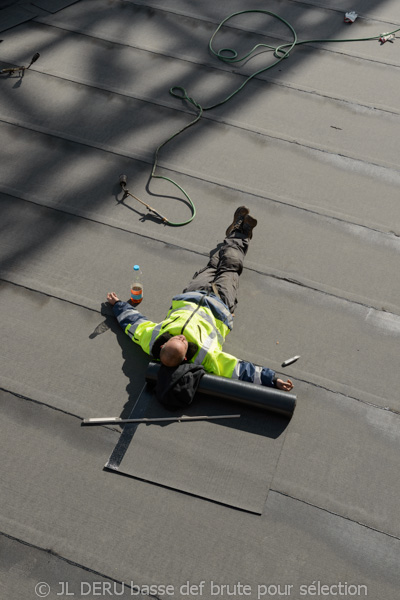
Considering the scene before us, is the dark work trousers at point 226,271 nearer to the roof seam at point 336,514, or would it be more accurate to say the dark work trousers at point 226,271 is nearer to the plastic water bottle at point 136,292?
the plastic water bottle at point 136,292

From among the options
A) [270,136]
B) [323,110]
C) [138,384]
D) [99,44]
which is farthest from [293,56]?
[138,384]

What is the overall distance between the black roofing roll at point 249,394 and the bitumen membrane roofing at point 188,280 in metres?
0.11

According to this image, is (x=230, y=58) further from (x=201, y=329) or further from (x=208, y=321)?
(x=201, y=329)

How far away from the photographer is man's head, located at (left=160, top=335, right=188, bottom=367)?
392 centimetres

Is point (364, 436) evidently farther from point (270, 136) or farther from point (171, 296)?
point (270, 136)

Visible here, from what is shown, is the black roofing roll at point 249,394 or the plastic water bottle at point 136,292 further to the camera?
the plastic water bottle at point 136,292

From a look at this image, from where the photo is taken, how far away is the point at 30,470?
12.1 ft

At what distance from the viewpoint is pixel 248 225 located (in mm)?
4996

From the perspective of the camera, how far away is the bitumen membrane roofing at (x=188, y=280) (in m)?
3.46

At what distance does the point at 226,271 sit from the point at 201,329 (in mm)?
709

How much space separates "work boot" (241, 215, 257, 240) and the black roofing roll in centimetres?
151

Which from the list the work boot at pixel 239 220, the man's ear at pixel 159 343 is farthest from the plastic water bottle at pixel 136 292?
the work boot at pixel 239 220

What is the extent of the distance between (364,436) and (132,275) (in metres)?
2.21

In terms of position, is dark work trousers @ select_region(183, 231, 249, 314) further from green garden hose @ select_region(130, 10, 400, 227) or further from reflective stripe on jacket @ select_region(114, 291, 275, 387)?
green garden hose @ select_region(130, 10, 400, 227)
